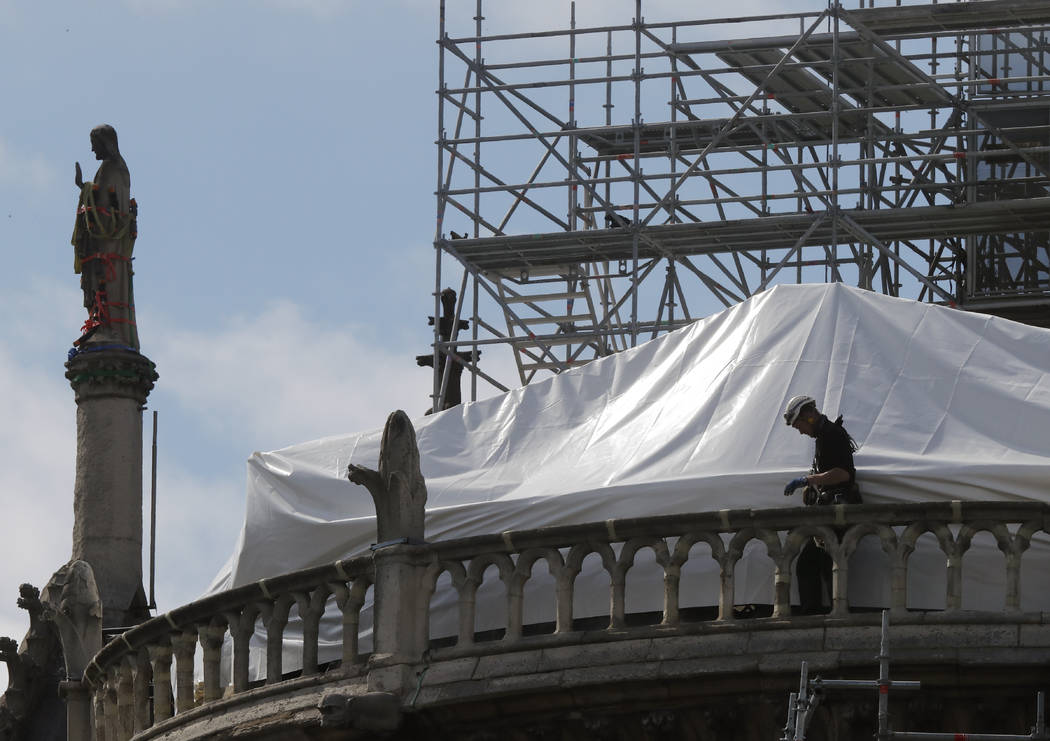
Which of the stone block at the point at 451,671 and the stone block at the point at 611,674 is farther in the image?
the stone block at the point at 451,671

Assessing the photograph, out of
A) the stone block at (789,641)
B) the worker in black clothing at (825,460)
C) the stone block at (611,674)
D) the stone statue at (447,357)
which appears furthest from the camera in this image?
the stone statue at (447,357)

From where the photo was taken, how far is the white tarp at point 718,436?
2012 cm

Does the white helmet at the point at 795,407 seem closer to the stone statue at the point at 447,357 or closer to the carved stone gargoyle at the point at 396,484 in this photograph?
the carved stone gargoyle at the point at 396,484

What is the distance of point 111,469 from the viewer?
2819 cm

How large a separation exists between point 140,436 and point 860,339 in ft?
30.9

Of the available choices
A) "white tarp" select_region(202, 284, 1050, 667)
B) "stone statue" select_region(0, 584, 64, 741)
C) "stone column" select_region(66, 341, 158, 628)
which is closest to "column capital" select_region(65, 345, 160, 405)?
"stone column" select_region(66, 341, 158, 628)

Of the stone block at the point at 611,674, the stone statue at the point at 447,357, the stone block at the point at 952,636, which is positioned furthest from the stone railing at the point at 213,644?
the stone statue at the point at 447,357

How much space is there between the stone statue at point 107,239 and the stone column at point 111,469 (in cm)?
46

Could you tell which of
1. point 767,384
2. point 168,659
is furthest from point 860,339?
point 168,659

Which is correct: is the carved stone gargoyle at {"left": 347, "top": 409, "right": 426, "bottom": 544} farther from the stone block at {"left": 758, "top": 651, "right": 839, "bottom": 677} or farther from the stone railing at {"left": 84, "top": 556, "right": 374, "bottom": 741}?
the stone block at {"left": 758, "top": 651, "right": 839, "bottom": 677}

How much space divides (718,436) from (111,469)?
9.02 meters

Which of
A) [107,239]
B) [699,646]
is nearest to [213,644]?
[699,646]

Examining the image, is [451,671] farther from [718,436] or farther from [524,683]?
[718,436]

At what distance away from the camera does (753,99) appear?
3397 centimetres
